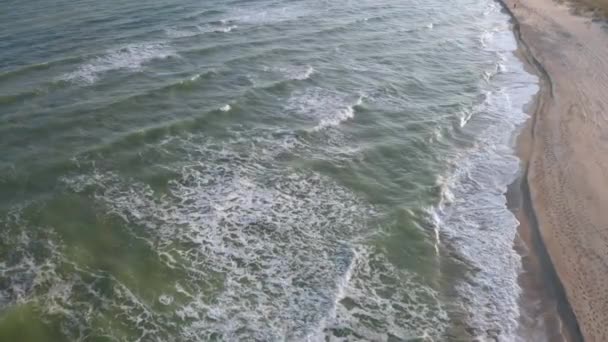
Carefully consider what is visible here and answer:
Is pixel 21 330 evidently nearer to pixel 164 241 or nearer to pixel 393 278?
pixel 164 241

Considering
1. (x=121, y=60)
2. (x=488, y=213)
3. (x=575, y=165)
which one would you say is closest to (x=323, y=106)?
(x=488, y=213)

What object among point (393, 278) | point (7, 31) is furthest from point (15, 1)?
point (393, 278)

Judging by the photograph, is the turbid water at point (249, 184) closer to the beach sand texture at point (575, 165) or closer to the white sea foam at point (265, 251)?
the white sea foam at point (265, 251)

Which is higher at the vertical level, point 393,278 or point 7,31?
point 7,31

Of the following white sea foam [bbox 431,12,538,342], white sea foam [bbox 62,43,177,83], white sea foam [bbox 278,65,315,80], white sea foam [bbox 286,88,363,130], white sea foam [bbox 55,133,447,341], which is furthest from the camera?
white sea foam [bbox 278,65,315,80]

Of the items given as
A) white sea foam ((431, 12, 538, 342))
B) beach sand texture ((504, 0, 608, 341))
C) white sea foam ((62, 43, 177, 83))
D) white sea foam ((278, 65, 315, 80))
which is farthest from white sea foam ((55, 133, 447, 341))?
white sea foam ((62, 43, 177, 83))

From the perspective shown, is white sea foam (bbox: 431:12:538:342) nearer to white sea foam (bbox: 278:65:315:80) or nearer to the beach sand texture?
the beach sand texture
